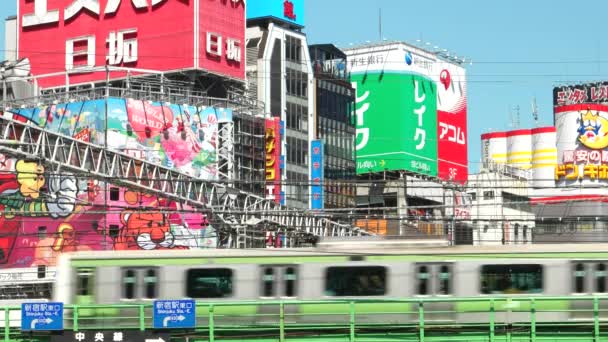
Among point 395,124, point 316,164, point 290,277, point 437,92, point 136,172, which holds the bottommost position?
point 290,277

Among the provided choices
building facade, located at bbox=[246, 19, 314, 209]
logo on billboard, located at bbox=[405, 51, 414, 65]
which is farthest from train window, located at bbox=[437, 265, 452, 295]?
logo on billboard, located at bbox=[405, 51, 414, 65]

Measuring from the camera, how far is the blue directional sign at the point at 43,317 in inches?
1502

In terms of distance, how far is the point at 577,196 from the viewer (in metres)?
197

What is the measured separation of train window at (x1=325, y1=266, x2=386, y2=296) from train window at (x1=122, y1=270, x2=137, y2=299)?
6272 millimetres

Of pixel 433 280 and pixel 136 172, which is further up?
pixel 136 172

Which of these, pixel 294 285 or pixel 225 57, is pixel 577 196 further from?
pixel 294 285

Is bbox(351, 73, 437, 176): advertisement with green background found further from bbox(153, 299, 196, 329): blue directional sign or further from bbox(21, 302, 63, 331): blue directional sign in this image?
bbox(21, 302, 63, 331): blue directional sign

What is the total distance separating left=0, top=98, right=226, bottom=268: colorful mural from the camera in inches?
3873

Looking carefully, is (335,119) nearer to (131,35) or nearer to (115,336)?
(131,35)

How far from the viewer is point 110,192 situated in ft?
341

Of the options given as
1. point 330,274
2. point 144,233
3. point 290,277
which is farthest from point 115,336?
point 144,233

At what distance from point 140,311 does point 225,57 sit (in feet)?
275

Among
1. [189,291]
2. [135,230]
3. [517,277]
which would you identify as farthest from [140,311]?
[135,230]

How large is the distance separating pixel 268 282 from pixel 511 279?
795cm
